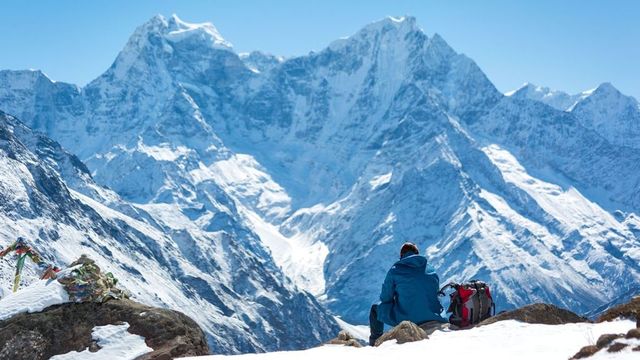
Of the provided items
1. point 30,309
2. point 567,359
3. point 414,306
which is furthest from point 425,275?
point 30,309

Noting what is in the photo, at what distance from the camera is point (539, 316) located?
2814 cm

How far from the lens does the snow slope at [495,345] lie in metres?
22.9

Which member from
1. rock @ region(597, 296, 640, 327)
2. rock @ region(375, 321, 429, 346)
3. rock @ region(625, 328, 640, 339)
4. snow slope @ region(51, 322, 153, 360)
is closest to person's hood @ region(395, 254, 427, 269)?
rock @ region(375, 321, 429, 346)

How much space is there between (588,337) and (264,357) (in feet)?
26.3

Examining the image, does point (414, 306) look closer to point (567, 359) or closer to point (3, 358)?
point (567, 359)

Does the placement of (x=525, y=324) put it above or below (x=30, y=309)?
below

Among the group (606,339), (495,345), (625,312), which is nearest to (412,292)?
(495,345)

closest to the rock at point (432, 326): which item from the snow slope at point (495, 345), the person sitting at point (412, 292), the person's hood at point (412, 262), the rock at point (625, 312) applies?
the person sitting at point (412, 292)

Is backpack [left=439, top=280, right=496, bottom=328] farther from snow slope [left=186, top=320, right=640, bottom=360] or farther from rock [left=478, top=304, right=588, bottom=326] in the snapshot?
snow slope [left=186, top=320, right=640, bottom=360]

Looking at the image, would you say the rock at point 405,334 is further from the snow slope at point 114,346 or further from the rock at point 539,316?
the snow slope at point 114,346

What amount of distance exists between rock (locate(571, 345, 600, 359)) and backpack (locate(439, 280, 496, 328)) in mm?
8148

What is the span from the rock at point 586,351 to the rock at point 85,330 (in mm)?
11307

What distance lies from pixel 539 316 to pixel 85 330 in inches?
512

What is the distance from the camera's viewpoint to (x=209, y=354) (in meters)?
28.0
